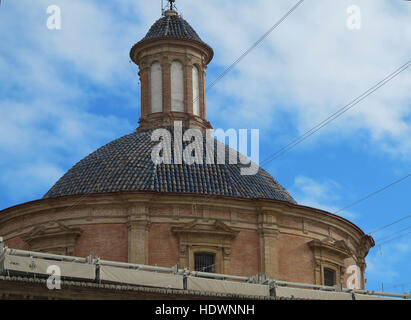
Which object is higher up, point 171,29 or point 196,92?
point 171,29

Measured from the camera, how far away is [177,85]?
4359 cm

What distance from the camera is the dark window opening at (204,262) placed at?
36625 mm

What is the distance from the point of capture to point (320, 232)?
39.1 metres

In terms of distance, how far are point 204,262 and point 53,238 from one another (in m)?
5.43

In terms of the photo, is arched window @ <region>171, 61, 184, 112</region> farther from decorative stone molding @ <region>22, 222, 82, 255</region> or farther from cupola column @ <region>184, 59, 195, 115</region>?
decorative stone molding @ <region>22, 222, 82, 255</region>

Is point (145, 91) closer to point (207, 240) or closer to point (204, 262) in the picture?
point (207, 240)

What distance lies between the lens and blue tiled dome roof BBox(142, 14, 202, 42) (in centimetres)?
4364

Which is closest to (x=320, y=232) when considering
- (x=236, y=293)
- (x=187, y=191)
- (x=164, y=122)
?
(x=187, y=191)

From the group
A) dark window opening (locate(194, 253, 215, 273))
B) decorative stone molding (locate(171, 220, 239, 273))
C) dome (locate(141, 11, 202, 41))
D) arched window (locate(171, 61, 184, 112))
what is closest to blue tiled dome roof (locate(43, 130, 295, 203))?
decorative stone molding (locate(171, 220, 239, 273))

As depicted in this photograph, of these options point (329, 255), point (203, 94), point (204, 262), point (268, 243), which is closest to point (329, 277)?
point (329, 255)

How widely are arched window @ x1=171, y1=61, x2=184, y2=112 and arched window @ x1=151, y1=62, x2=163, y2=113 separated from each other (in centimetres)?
50
